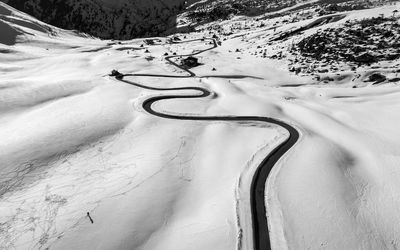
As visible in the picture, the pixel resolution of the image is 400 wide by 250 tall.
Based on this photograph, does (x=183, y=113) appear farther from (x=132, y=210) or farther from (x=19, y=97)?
(x=19, y=97)

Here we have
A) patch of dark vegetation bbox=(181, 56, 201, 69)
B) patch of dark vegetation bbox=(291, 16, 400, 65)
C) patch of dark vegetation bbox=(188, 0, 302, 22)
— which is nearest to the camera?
patch of dark vegetation bbox=(291, 16, 400, 65)

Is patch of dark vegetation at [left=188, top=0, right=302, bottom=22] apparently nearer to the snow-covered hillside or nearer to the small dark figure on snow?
the snow-covered hillside

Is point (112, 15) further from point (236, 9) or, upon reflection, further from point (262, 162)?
point (262, 162)

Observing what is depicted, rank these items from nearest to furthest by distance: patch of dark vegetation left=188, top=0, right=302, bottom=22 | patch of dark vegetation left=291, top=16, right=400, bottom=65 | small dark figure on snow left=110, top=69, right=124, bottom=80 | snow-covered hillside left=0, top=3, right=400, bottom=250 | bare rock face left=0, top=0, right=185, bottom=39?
1. snow-covered hillside left=0, top=3, right=400, bottom=250
2. patch of dark vegetation left=291, top=16, right=400, bottom=65
3. small dark figure on snow left=110, top=69, right=124, bottom=80
4. patch of dark vegetation left=188, top=0, right=302, bottom=22
5. bare rock face left=0, top=0, right=185, bottom=39

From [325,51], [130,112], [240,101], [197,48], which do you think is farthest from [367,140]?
[197,48]

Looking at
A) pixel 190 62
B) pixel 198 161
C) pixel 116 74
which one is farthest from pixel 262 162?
pixel 190 62

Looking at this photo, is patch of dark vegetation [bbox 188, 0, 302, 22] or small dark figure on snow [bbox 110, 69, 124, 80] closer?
small dark figure on snow [bbox 110, 69, 124, 80]

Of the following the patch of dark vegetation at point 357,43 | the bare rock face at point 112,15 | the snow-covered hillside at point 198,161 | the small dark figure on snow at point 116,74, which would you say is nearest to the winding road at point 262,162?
the snow-covered hillside at point 198,161

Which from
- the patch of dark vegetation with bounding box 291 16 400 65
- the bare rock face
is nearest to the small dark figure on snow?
the patch of dark vegetation with bounding box 291 16 400 65
